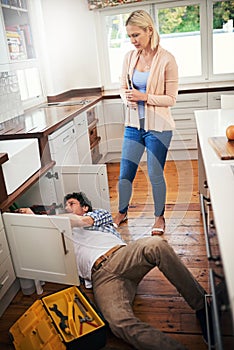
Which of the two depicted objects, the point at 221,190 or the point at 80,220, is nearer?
the point at 221,190

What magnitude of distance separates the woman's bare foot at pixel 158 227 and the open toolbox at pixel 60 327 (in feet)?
2.88

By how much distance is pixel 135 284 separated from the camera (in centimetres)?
173

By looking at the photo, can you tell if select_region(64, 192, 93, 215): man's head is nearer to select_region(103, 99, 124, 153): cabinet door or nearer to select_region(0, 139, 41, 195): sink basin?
select_region(0, 139, 41, 195): sink basin

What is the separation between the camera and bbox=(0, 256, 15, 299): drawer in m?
1.77

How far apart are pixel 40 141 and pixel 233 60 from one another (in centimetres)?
267

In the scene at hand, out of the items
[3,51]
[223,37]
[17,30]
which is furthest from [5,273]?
[223,37]

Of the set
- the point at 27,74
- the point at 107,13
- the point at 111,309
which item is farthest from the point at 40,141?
the point at 107,13

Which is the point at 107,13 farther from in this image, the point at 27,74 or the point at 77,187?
the point at 77,187

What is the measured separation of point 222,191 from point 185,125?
2794 millimetres

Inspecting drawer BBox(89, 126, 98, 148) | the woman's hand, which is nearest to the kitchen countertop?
the woman's hand

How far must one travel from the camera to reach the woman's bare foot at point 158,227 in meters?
2.44

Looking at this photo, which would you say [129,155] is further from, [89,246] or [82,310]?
[82,310]

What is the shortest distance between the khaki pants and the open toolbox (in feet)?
0.22

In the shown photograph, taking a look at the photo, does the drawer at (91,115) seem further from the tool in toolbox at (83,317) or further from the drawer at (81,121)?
the tool in toolbox at (83,317)
